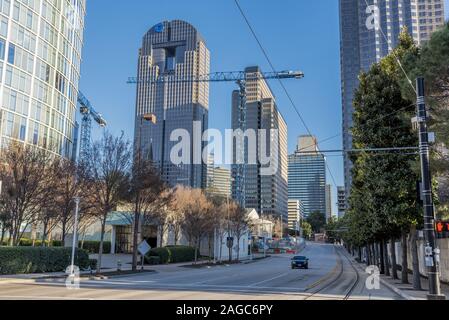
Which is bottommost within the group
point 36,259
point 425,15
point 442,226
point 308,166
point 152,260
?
point 152,260

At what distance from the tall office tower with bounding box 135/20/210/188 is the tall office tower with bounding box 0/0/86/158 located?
74.2 ft

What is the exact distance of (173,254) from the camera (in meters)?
53.5

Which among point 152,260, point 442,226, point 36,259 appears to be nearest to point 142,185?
point 36,259

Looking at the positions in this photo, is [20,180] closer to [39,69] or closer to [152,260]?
[152,260]

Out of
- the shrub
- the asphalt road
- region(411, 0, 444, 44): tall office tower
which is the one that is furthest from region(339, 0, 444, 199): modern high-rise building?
the asphalt road

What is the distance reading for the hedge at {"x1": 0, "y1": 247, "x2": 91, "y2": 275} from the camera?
28.2m

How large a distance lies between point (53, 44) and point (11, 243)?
166 feet

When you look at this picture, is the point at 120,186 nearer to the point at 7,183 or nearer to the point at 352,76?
the point at 7,183

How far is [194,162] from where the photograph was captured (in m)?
124

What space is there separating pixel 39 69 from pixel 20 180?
4650 centimetres

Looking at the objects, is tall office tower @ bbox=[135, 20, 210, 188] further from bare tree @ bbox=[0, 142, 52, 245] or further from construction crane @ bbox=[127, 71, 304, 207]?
bare tree @ bbox=[0, 142, 52, 245]

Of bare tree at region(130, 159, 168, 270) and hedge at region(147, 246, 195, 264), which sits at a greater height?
bare tree at region(130, 159, 168, 270)

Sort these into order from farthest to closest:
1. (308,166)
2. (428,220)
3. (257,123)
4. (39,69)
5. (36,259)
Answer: (257,123)
(308,166)
(39,69)
(36,259)
(428,220)
